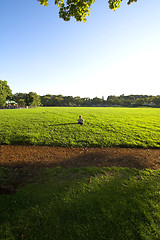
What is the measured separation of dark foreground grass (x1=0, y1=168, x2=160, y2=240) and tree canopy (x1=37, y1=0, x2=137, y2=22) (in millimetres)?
9302

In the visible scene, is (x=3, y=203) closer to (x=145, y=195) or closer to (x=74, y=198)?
(x=74, y=198)

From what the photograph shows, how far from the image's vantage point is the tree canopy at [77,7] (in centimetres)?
675

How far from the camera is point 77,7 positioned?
6883 mm

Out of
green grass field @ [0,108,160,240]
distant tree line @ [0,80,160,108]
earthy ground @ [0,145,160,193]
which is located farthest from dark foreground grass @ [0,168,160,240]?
distant tree line @ [0,80,160,108]

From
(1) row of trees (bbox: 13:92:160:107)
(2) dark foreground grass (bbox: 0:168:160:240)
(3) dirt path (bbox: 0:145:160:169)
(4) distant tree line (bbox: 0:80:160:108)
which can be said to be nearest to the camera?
(2) dark foreground grass (bbox: 0:168:160:240)

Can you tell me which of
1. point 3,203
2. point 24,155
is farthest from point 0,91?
point 3,203

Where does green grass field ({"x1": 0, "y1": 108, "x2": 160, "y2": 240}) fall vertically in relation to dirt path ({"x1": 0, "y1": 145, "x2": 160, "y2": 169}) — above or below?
above

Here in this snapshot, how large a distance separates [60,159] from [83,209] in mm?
4042

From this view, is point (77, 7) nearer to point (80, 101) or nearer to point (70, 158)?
point (70, 158)

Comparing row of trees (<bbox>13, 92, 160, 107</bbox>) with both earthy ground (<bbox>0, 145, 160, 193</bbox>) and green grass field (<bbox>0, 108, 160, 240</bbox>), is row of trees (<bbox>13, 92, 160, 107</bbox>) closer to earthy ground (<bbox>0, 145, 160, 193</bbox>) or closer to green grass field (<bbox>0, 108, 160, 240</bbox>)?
earthy ground (<bbox>0, 145, 160, 193</bbox>)

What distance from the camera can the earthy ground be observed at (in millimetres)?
6271

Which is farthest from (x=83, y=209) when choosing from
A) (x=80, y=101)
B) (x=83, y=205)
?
(x=80, y=101)

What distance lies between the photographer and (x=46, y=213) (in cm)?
346

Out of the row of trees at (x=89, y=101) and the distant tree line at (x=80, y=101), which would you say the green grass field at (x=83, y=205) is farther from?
the row of trees at (x=89, y=101)
